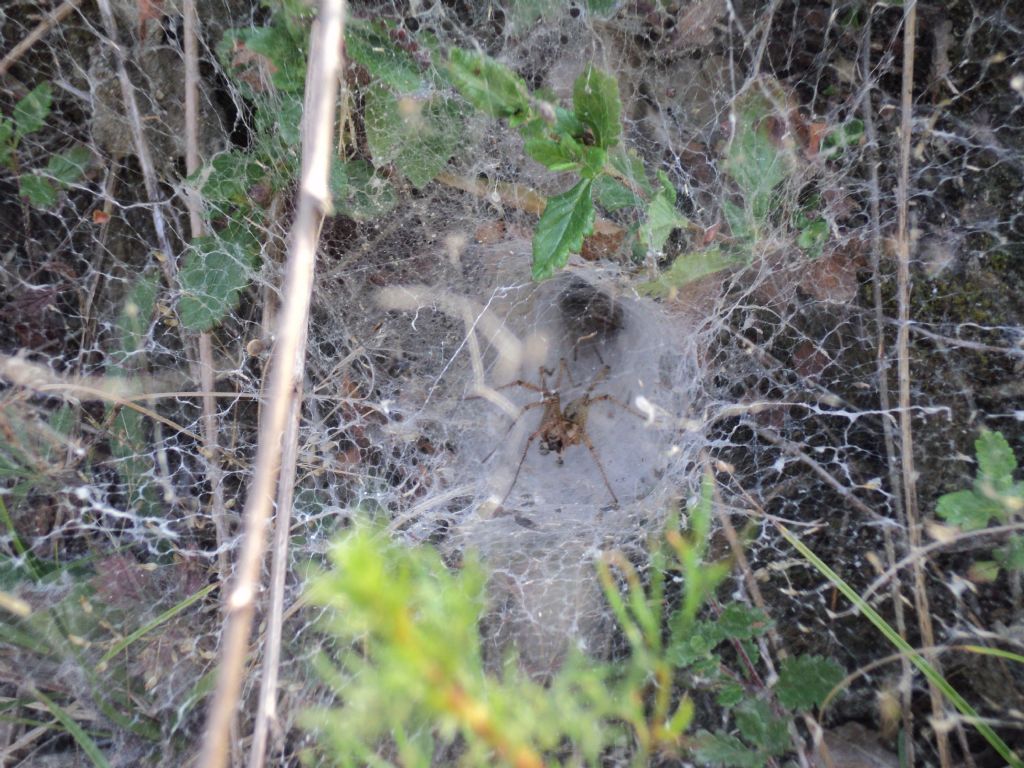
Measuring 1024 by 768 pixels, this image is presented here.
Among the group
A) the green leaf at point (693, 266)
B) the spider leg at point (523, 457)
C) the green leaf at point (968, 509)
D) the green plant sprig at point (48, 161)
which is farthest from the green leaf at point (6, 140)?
the green leaf at point (968, 509)

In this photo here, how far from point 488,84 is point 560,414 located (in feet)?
4.89

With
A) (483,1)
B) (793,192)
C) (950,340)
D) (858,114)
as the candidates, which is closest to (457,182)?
(483,1)

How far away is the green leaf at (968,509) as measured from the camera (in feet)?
4.94

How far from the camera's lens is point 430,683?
0.68 metres

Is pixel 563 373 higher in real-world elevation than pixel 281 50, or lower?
lower

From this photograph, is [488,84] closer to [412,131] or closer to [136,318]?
[412,131]

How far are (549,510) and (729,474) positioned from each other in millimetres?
606

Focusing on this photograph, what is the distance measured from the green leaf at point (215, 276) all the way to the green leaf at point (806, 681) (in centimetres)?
176

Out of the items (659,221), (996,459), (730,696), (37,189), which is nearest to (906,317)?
(996,459)

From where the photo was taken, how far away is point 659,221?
172 cm

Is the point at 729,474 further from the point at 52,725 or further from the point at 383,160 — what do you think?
the point at 52,725

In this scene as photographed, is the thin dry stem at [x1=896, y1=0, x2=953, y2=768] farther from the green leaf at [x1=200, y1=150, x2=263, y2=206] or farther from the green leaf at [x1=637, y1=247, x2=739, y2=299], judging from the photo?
the green leaf at [x1=200, y1=150, x2=263, y2=206]

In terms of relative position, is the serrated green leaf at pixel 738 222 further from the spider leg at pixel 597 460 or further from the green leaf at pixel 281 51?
the green leaf at pixel 281 51

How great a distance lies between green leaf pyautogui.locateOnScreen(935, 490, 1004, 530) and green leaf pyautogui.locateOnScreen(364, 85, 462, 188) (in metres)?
1.59
